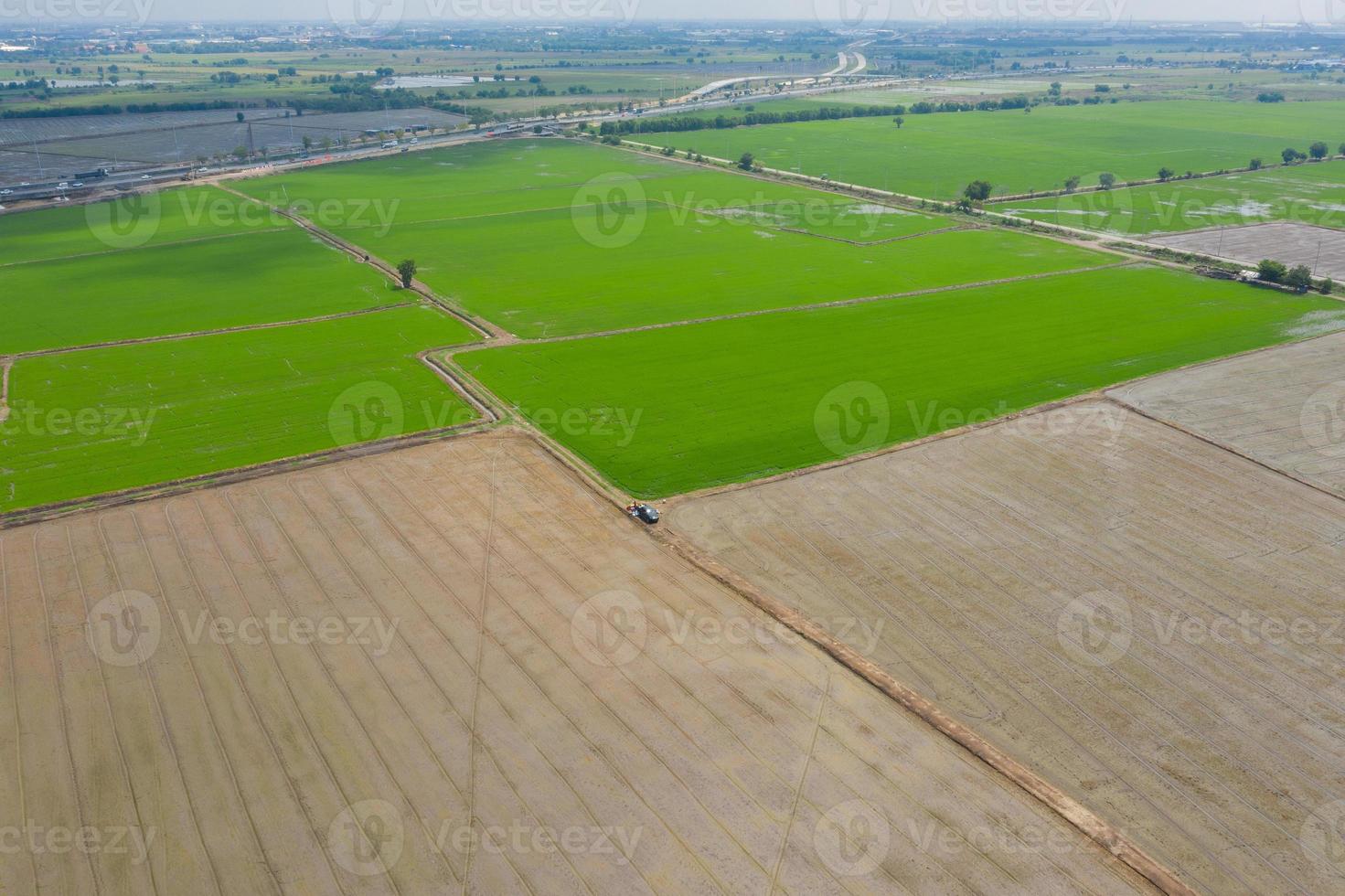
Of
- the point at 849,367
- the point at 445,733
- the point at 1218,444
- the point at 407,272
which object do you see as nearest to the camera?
the point at 445,733

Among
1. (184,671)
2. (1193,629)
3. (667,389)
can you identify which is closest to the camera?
(184,671)

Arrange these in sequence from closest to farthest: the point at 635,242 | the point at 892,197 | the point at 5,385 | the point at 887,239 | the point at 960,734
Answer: the point at 960,734
the point at 5,385
the point at 635,242
the point at 887,239
the point at 892,197

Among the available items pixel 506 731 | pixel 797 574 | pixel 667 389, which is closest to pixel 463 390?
pixel 667 389

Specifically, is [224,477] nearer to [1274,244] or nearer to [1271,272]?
[1271,272]

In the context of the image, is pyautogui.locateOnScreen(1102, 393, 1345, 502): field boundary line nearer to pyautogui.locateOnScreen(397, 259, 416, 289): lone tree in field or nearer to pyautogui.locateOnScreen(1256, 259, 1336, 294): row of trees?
pyautogui.locateOnScreen(1256, 259, 1336, 294): row of trees

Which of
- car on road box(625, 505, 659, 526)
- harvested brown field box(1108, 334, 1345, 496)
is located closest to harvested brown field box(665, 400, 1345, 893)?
car on road box(625, 505, 659, 526)

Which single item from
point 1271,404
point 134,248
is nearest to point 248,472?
point 1271,404

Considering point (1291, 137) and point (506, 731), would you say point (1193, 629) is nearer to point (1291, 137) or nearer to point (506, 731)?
point (506, 731)
